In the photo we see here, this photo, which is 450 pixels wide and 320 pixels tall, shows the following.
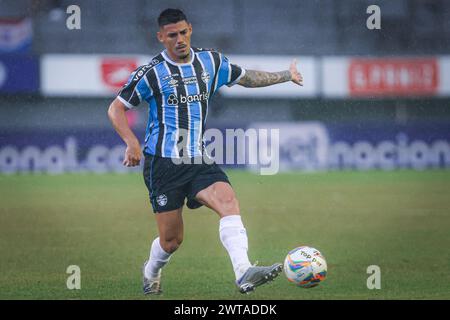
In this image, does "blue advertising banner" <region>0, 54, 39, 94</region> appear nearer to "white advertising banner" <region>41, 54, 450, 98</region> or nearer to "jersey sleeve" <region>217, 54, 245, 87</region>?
"white advertising banner" <region>41, 54, 450, 98</region>

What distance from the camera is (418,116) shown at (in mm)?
26453

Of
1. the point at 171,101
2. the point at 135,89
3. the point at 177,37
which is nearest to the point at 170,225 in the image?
the point at 171,101

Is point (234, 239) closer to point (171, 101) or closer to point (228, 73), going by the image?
point (171, 101)

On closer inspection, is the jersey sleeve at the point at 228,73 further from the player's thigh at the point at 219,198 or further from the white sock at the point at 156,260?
the white sock at the point at 156,260

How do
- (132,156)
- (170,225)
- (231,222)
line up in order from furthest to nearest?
(170,225)
(231,222)
(132,156)

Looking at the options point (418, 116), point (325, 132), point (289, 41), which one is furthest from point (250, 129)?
point (418, 116)

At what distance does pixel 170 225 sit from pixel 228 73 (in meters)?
1.20

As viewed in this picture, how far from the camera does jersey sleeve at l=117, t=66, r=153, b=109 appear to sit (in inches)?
267

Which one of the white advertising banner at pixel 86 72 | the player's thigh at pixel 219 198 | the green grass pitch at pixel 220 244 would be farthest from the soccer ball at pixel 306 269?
the white advertising banner at pixel 86 72

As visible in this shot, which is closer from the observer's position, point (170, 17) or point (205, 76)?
A: point (170, 17)

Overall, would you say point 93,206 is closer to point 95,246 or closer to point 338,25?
point 95,246

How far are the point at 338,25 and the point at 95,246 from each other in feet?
54.0

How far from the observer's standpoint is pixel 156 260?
712cm

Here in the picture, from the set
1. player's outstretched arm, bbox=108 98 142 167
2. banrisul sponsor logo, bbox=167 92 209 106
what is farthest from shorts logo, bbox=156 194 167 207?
banrisul sponsor logo, bbox=167 92 209 106
